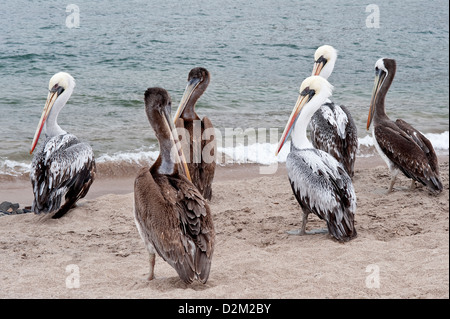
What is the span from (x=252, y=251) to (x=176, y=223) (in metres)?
1.25

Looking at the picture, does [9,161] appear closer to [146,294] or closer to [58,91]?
[58,91]

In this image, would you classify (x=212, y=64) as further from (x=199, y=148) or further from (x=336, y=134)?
(x=199, y=148)

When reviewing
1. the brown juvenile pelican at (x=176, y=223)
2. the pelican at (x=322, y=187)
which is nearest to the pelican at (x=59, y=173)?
the brown juvenile pelican at (x=176, y=223)

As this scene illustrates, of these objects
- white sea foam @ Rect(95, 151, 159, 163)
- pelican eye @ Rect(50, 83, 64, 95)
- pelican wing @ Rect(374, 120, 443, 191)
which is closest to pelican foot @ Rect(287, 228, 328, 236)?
pelican wing @ Rect(374, 120, 443, 191)

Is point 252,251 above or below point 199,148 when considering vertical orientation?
below

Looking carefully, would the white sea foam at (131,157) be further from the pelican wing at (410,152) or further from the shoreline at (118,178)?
the pelican wing at (410,152)

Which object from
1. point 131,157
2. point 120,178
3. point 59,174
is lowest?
point 120,178

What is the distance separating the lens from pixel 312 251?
5.15 metres

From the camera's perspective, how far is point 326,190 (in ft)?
17.9

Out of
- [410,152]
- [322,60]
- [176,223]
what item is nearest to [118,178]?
[322,60]

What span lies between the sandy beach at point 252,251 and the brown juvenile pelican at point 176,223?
0.19 metres

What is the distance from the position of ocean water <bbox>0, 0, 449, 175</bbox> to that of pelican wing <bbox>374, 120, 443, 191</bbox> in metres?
2.53

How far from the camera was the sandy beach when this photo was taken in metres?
4.15

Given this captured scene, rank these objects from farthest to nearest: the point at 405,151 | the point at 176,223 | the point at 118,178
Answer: the point at 118,178
the point at 405,151
the point at 176,223
